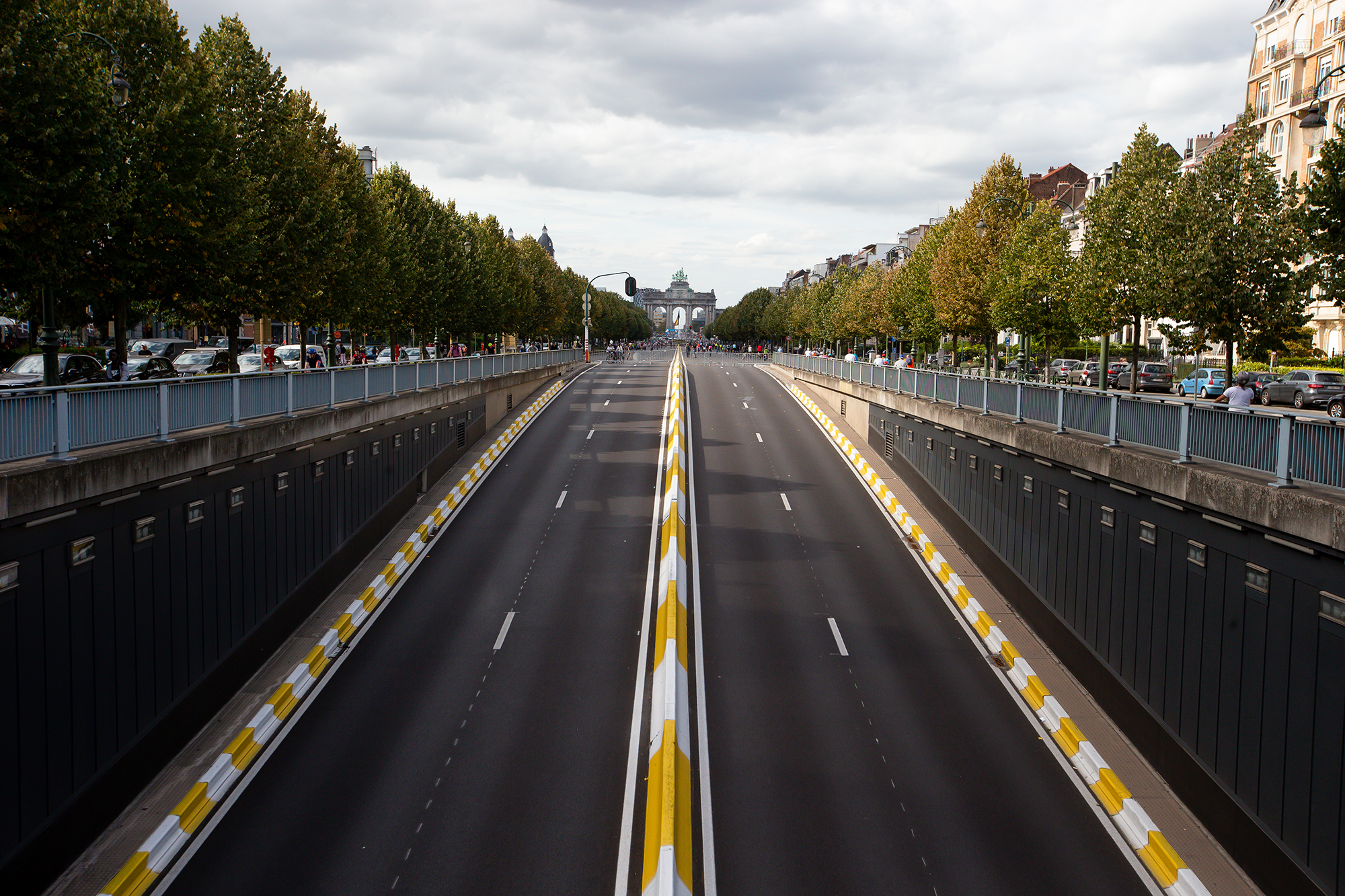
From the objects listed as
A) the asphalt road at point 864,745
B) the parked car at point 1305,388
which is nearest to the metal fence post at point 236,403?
the asphalt road at point 864,745

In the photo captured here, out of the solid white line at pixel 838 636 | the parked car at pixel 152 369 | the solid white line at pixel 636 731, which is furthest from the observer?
the parked car at pixel 152 369

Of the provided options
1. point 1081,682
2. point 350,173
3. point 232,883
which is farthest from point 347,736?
point 350,173

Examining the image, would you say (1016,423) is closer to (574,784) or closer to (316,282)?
(574,784)

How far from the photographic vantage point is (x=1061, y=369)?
56.6 meters

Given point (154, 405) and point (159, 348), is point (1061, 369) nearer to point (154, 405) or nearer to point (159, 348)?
point (159, 348)

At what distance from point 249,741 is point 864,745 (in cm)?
919

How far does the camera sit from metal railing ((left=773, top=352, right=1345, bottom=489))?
10.2 m

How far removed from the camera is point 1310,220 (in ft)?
58.0

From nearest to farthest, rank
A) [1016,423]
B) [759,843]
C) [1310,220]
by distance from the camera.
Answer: [759,843] < [1310,220] < [1016,423]

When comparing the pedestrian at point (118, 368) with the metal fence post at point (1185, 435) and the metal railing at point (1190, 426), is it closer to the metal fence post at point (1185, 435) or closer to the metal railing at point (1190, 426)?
the metal railing at point (1190, 426)

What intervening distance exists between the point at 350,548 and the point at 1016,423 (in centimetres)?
1541

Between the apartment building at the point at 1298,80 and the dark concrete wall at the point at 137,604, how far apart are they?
63181 millimetres

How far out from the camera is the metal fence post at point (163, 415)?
13547 mm

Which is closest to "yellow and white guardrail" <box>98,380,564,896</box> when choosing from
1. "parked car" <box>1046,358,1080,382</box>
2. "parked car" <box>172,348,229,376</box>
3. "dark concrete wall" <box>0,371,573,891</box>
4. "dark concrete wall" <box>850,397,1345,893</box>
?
"dark concrete wall" <box>0,371,573,891</box>
